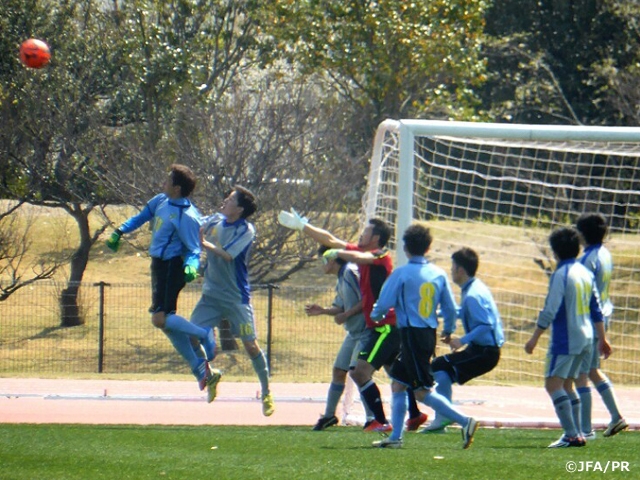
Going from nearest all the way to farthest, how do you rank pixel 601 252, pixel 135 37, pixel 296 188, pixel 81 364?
pixel 601 252
pixel 81 364
pixel 296 188
pixel 135 37

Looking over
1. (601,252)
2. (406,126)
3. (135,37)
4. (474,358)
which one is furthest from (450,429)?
(135,37)

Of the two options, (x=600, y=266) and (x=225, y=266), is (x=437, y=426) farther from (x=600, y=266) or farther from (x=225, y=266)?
(x=225, y=266)

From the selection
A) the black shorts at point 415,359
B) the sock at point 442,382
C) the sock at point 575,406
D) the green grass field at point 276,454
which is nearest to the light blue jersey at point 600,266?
the sock at point 575,406

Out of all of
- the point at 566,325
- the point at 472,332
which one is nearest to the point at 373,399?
the point at 472,332

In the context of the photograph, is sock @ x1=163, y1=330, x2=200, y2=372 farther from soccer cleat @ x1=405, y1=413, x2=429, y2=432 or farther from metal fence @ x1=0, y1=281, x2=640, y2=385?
metal fence @ x1=0, y1=281, x2=640, y2=385

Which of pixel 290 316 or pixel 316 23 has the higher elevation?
pixel 316 23

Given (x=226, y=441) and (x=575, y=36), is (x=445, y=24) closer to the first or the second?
(x=575, y=36)

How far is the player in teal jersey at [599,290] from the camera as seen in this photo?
9.06 meters

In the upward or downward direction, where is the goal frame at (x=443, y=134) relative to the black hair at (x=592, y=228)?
upward

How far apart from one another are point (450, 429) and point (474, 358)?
1479 millimetres

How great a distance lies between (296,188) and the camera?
19062mm

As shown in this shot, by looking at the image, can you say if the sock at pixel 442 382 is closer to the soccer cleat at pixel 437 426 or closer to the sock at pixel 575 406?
the soccer cleat at pixel 437 426

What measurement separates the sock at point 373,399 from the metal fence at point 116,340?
7290 millimetres

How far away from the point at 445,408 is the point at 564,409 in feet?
3.29
